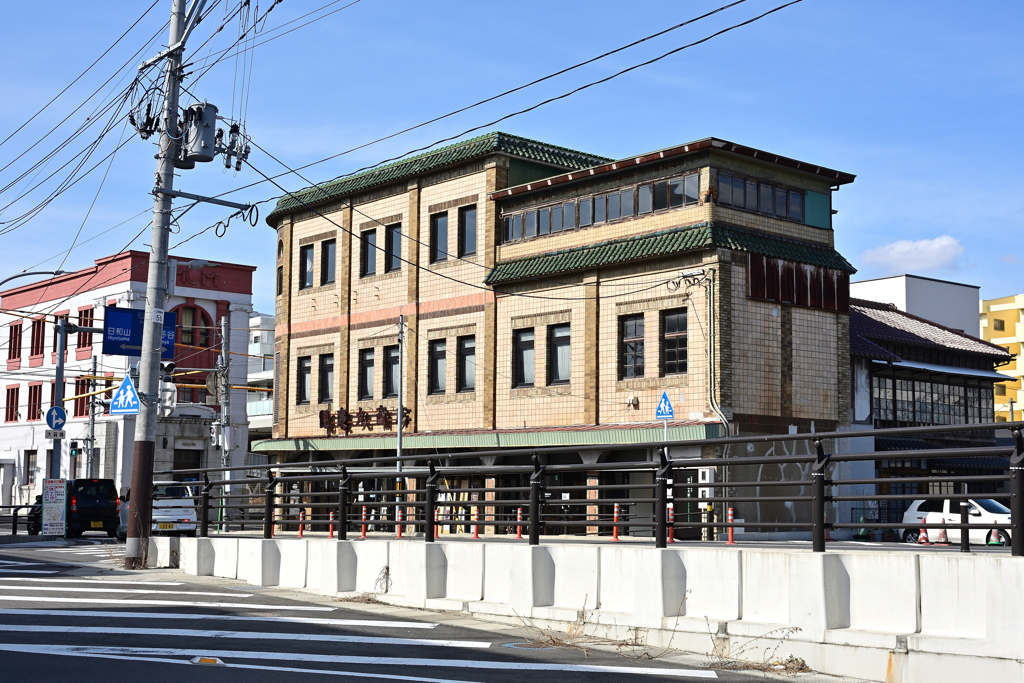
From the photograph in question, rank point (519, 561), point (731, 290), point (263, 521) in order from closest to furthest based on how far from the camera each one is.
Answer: point (519, 561) → point (263, 521) → point (731, 290)

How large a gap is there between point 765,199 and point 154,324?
18.6m

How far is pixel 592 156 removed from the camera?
40.2m

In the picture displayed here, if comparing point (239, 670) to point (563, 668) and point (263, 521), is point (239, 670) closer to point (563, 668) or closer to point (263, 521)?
point (563, 668)

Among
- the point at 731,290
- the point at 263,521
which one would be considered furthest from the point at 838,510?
the point at 263,521

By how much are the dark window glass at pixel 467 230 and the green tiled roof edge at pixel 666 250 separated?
6.00ft

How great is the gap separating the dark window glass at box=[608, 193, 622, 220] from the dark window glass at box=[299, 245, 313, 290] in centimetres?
1556

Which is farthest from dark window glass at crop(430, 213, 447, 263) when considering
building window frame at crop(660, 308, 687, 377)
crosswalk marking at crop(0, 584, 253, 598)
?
crosswalk marking at crop(0, 584, 253, 598)

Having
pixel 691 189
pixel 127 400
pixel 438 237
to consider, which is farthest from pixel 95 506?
pixel 691 189

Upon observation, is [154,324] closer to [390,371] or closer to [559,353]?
[559,353]

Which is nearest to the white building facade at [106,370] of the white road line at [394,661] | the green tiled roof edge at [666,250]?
the green tiled roof edge at [666,250]

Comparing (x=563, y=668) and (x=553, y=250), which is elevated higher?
(x=553, y=250)

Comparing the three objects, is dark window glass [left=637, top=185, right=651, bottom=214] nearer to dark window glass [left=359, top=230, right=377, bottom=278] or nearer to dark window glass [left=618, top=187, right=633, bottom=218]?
dark window glass [left=618, top=187, right=633, bottom=218]

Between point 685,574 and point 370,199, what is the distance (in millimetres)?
31804

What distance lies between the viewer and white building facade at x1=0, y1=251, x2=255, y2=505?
2304 inches
